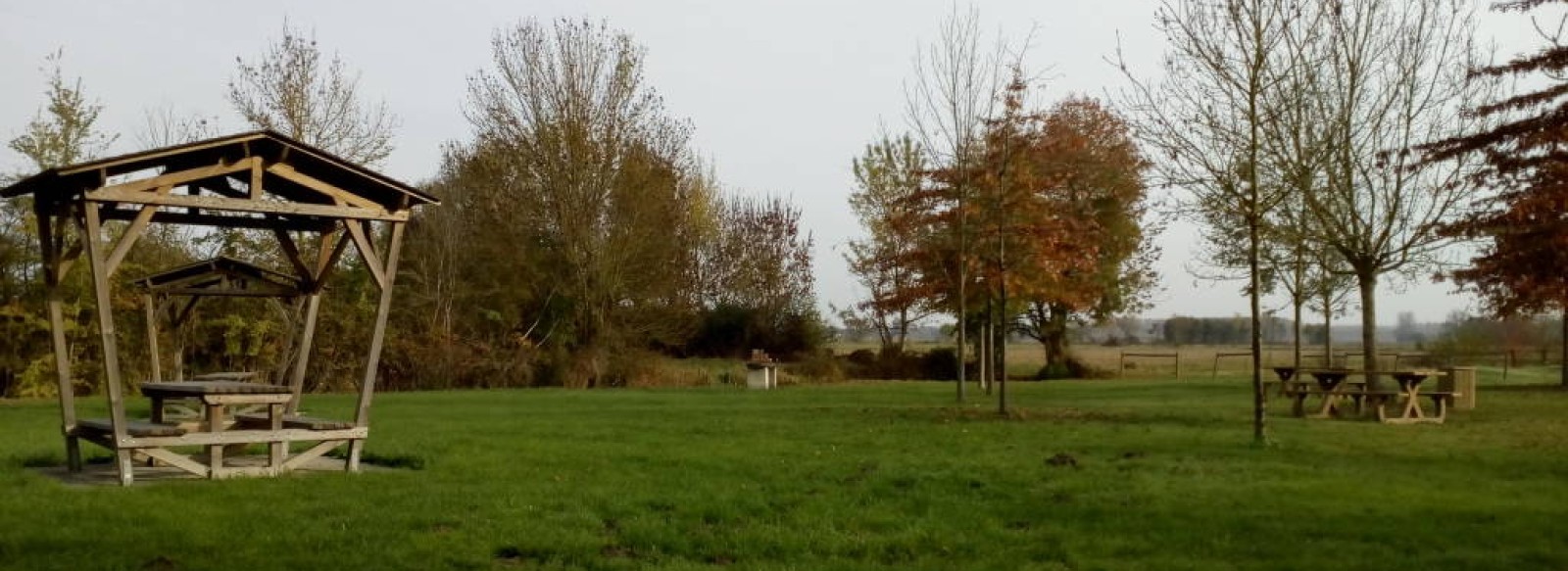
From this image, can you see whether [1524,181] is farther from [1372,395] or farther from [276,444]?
[276,444]

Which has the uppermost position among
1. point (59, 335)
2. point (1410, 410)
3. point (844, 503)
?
point (59, 335)

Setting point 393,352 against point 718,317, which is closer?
point 393,352

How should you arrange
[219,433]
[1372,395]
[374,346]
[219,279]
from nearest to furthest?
[219,433]
[374,346]
[219,279]
[1372,395]

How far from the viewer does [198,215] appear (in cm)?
1194

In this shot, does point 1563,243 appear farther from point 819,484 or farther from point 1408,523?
point 819,484

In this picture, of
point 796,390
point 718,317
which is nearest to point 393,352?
point 796,390

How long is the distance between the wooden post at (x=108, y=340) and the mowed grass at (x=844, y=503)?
1.07 ft

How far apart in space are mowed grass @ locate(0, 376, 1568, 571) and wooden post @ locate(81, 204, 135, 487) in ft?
1.07

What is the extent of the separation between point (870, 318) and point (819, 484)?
117ft

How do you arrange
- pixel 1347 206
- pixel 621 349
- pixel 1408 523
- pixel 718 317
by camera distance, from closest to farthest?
1. pixel 1408 523
2. pixel 1347 206
3. pixel 621 349
4. pixel 718 317

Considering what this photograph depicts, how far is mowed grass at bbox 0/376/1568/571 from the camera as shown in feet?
23.6

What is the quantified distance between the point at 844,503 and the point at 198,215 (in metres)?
7.19

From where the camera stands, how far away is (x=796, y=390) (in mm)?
27859

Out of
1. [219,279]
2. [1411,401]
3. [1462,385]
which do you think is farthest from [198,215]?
[1462,385]
